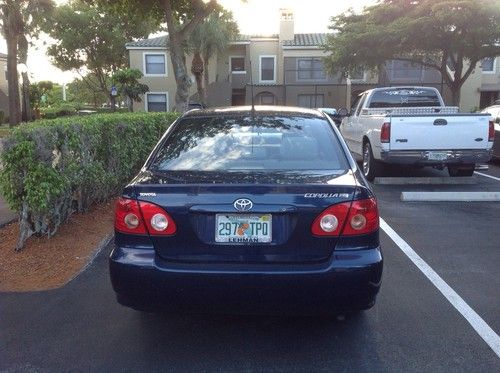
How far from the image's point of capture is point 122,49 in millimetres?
43312

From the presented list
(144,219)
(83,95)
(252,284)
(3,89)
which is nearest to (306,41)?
(3,89)

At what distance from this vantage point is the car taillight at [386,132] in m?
9.52

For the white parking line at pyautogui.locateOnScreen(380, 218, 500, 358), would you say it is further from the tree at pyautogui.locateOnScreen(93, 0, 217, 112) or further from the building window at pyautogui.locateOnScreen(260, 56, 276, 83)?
the building window at pyautogui.locateOnScreen(260, 56, 276, 83)

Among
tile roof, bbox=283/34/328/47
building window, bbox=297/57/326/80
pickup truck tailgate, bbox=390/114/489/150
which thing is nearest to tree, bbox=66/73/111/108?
tile roof, bbox=283/34/328/47

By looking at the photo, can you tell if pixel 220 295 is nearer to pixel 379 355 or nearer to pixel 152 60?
→ pixel 379 355

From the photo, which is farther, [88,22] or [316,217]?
[88,22]

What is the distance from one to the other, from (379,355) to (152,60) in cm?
3534

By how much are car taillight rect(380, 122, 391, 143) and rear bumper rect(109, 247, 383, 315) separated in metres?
6.40

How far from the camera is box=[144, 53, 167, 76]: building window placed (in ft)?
121

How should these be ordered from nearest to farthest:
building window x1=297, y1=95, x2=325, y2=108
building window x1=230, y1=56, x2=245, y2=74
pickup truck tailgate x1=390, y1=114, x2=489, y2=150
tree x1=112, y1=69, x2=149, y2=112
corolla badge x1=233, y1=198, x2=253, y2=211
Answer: corolla badge x1=233, y1=198, x2=253, y2=211
pickup truck tailgate x1=390, y1=114, x2=489, y2=150
tree x1=112, y1=69, x2=149, y2=112
building window x1=297, y1=95, x2=325, y2=108
building window x1=230, y1=56, x2=245, y2=74

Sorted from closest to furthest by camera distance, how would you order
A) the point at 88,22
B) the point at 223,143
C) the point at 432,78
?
the point at 223,143, the point at 432,78, the point at 88,22

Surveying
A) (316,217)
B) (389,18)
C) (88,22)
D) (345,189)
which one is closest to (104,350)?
(316,217)

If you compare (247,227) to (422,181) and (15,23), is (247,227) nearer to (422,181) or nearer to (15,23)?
(422,181)

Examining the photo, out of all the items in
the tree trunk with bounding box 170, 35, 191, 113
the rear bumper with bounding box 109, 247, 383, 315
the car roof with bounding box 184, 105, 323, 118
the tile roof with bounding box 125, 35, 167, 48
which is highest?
the tile roof with bounding box 125, 35, 167, 48
